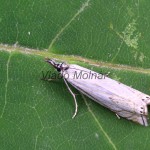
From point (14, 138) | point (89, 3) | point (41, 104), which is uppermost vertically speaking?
point (89, 3)

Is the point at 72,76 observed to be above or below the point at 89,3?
below

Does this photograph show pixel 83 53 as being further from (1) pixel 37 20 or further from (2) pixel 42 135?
(2) pixel 42 135

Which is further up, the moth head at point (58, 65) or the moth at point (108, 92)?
the moth head at point (58, 65)

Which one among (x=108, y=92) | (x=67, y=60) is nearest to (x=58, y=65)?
(x=67, y=60)

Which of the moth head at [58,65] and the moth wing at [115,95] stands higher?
the moth head at [58,65]

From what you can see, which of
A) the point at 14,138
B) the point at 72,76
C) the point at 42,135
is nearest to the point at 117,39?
the point at 72,76
